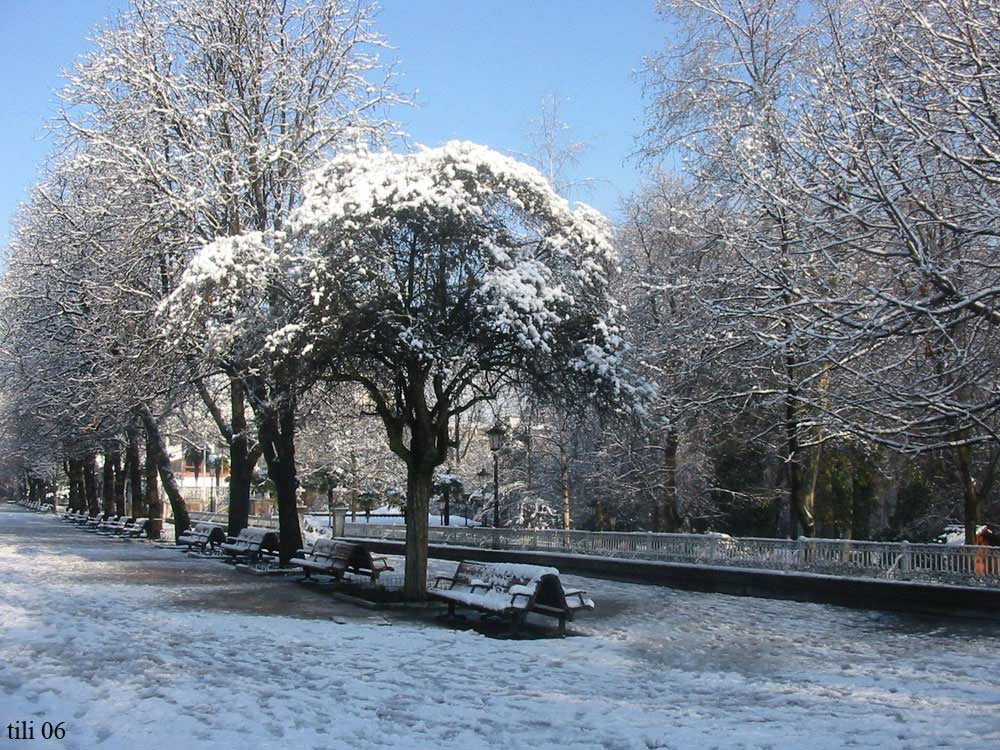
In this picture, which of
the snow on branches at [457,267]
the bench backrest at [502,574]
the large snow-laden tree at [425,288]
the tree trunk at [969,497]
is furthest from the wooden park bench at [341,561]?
the tree trunk at [969,497]

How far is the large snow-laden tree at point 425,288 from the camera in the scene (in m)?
15.0

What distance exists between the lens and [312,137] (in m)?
23.2

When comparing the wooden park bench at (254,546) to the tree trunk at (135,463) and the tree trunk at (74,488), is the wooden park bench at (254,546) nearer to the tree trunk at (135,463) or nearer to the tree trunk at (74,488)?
the tree trunk at (135,463)

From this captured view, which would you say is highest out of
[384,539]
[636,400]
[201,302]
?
[201,302]

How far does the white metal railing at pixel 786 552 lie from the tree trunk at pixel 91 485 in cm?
3593

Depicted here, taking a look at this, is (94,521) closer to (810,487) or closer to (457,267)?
(810,487)

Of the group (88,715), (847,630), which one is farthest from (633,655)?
(88,715)

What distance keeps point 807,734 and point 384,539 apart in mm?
29024

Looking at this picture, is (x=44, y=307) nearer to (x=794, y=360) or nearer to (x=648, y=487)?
(x=648, y=487)

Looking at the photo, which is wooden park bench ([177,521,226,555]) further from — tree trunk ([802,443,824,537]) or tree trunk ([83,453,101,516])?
tree trunk ([83,453,101,516])

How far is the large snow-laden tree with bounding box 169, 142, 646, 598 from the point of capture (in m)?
15.0

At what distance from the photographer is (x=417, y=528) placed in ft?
54.7

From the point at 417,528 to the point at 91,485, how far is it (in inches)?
1890

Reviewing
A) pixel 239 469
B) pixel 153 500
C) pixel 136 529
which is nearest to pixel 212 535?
pixel 239 469
